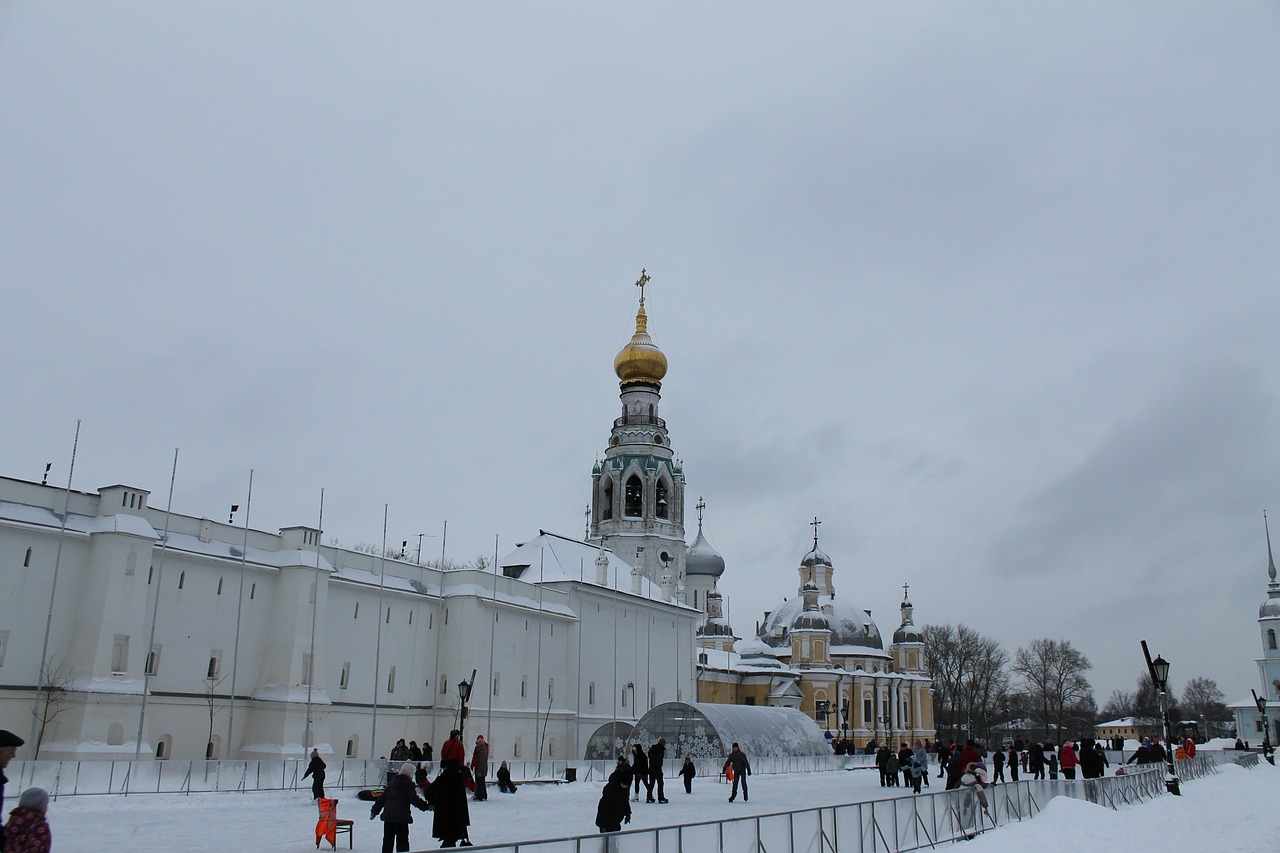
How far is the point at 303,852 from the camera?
48.4 feet

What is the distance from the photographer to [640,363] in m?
79.5

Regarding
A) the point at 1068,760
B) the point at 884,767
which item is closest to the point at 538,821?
the point at 1068,760

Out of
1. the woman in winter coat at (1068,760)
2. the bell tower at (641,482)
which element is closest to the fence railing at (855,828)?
the woman in winter coat at (1068,760)

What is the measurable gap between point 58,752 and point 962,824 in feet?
78.1

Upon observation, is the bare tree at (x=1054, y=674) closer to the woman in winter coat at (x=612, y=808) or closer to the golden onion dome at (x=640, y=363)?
the golden onion dome at (x=640, y=363)

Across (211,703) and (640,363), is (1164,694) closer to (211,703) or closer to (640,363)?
(211,703)

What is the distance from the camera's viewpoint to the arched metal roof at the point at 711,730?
43.0 metres

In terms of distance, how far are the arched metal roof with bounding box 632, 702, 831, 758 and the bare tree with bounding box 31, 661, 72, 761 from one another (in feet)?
74.8

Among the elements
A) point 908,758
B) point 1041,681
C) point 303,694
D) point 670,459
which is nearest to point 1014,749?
point 908,758

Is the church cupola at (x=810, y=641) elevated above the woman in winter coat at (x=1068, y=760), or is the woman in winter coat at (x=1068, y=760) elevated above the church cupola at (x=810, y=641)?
the church cupola at (x=810, y=641)

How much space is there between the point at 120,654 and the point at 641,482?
163ft

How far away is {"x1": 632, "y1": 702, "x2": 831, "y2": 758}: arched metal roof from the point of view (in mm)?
43000

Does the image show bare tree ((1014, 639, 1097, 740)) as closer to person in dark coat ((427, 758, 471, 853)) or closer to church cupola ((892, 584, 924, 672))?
church cupola ((892, 584, 924, 672))

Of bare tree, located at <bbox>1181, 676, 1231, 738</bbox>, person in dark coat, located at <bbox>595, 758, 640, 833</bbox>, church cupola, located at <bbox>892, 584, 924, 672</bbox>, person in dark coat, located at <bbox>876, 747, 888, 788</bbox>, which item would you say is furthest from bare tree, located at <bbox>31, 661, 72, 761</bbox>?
→ bare tree, located at <bbox>1181, 676, 1231, 738</bbox>
